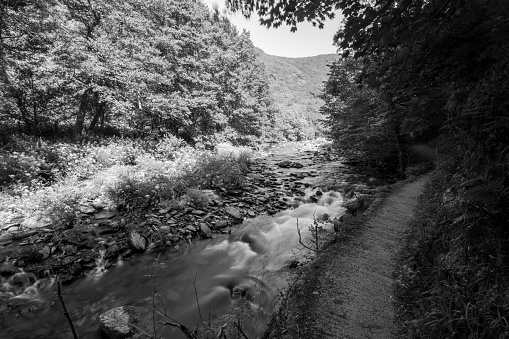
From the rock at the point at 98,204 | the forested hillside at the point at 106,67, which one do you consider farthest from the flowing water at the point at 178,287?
the forested hillside at the point at 106,67

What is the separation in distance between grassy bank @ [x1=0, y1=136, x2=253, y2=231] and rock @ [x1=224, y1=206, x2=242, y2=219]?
1.17m

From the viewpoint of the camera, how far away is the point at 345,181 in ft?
45.4

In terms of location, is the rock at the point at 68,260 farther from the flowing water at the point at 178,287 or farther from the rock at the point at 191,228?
the rock at the point at 191,228

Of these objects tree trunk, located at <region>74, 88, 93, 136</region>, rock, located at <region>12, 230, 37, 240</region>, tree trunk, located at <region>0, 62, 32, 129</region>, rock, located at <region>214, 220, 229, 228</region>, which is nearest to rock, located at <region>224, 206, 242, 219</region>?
rock, located at <region>214, 220, 229, 228</region>

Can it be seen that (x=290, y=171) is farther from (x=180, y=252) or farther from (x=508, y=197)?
(x=508, y=197)

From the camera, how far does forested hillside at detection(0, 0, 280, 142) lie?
12.5 meters

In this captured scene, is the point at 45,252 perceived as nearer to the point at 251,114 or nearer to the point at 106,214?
the point at 106,214

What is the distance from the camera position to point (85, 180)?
10.5 metres

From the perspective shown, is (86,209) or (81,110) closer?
(86,209)

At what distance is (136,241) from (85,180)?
5557mm

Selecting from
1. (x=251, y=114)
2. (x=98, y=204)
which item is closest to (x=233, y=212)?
(x=98, y=204)

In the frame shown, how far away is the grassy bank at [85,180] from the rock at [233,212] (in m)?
1.17

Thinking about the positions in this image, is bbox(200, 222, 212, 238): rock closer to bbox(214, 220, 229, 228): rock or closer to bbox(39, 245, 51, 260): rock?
bbox(214, 220, 229, 228): rock

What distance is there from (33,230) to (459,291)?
363 inches
